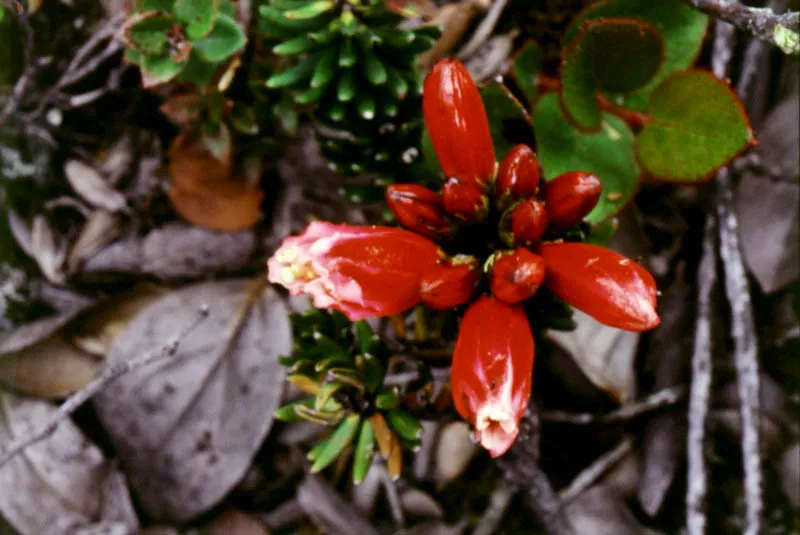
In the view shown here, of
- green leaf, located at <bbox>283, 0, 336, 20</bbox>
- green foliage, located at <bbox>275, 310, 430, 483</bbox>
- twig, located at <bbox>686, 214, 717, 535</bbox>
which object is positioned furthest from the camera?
twig, located at <bbox>686, 214, 717, 535</bbox>

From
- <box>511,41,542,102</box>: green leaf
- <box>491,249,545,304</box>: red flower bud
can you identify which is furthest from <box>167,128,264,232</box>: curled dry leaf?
<box>491,249,545,304</box>: red flower bud

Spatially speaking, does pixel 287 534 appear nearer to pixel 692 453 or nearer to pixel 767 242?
pixel 692 453

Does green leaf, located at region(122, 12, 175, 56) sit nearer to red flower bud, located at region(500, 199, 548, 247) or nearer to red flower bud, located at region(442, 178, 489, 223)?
red flower bud, located at region(442, 178, 489, 223)

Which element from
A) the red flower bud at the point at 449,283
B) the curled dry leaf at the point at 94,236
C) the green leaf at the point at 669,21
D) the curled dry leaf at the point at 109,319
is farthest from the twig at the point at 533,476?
the curled dry leaf at the point at 94,236

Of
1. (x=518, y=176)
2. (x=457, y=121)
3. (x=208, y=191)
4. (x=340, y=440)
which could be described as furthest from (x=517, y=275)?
(x=208, y=191)

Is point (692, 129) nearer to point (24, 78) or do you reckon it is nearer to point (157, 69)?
point (157, 69)

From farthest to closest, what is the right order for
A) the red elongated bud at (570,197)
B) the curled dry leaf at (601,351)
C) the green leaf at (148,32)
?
the curled dry leaf at (601,351)
the green leaf at (148,32)
the red elongated bud at (570,197)

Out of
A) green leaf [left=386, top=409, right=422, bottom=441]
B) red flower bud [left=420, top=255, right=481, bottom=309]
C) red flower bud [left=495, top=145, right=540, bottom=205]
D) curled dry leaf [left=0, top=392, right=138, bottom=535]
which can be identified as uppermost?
red flower bud [left=495, top=145, right=540, bottom=205]

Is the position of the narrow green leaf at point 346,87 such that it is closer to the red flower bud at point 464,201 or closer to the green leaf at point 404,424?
the red flower bud at point 464,201
